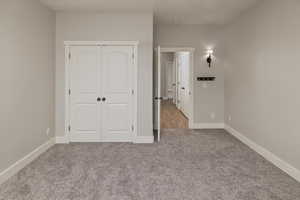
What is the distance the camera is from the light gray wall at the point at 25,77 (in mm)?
3150

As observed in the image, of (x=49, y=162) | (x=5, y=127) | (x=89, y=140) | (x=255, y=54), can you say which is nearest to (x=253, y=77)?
(x=255, y=54)

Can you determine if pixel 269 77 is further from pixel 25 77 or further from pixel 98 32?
pixel 25 77

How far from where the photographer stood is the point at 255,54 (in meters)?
4.51

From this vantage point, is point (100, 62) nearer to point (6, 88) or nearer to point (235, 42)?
point (6, 88)

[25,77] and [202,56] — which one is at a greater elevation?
[202,56]

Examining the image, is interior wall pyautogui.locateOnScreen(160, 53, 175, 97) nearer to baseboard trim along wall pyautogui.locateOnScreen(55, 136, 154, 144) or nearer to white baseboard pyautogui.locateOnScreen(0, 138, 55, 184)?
baseboard trim along wall pyautogui.locateOnScreen(55, 136, 154, 144)

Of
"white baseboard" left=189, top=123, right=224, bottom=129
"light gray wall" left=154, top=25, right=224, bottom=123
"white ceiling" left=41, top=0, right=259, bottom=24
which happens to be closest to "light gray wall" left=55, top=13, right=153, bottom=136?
"white ceiling" left=41, top=0, right=259, bottom=24

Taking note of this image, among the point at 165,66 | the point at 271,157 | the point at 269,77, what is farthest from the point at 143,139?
the point at 165,66

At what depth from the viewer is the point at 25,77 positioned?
145 inches

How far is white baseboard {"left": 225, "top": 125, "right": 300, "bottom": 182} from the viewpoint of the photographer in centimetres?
325

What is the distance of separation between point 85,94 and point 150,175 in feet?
8.30

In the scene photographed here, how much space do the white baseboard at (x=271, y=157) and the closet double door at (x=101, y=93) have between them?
250 centimetres

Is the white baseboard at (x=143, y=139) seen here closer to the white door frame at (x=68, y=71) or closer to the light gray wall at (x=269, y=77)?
the white door frame at (x=68, y=71)

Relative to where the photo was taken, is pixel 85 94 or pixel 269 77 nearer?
pixel 269 77
